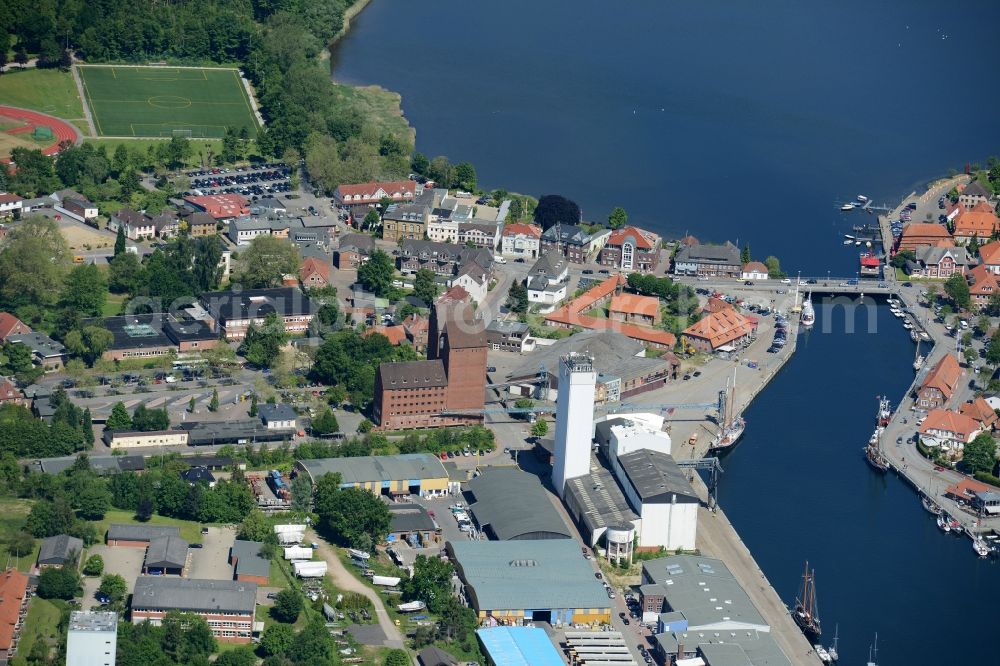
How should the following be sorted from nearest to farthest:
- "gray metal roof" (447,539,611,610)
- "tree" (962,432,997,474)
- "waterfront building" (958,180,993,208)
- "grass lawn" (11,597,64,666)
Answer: "grass lawn" (11,597,64,666)
"gray metal roof" (447,539,611,610)
"tree" (962,432,997,474)
"waterfront building" (958,180,993,208)

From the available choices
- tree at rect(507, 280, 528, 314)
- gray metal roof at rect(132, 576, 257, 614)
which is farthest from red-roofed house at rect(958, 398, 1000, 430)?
gray metal roof at rect(132, 576, 257, 614)

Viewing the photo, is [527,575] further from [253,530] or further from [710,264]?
[710,264]

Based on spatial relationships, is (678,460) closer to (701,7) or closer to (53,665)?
(53,665)

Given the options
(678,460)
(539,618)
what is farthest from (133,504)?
(678,460)

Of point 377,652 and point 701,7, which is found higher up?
point 701,7

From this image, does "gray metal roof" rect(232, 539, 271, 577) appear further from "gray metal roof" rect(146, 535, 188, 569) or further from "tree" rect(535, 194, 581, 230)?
"tree" rect(535, 194, 581, 230)

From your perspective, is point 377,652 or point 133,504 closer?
point 377,652
